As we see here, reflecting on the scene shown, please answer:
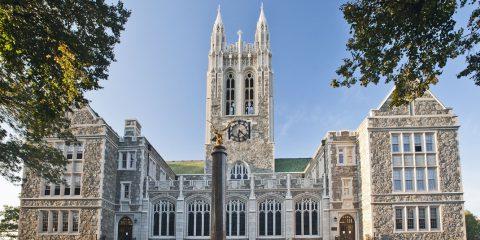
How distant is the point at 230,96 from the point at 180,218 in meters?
20.0

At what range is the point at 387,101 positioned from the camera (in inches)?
1453

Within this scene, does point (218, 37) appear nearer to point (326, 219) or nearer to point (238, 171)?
point (238, 171)

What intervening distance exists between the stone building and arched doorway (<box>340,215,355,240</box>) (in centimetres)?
8

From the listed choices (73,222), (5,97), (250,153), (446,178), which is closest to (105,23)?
(5,97)

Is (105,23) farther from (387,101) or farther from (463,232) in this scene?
(463,232)

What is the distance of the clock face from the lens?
2152 inches

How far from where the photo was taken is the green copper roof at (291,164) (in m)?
56.1

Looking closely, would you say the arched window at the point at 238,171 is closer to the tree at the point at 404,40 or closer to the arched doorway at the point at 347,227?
the arched doorway at the point at 347,227

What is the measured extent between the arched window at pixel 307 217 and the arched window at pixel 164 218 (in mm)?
9889

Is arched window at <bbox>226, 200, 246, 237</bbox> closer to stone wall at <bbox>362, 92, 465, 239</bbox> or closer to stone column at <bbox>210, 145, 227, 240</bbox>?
stone wall at <bbox>362, 92, 465, 239</bbox>


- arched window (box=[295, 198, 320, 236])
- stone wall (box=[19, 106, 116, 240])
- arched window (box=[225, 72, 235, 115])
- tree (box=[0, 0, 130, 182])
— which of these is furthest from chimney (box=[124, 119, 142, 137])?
tree (box=[0, 0, 130, 182])

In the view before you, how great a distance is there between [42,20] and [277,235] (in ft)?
91.6

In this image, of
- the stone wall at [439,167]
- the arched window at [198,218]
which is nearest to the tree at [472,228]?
the stone wall at [439,167]

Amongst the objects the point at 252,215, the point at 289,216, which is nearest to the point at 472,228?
the point at 289,216
